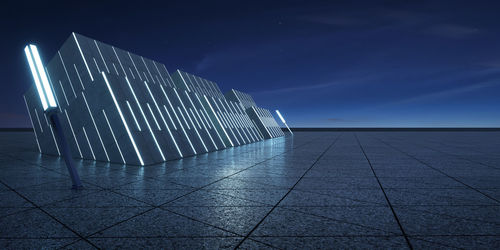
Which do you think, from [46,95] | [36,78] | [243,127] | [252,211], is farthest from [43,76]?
[243,127]

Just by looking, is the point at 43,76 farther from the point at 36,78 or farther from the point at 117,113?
the point at 117,113

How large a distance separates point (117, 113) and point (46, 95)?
561cm

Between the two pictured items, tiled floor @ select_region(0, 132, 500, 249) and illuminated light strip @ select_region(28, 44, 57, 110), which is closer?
tiled floor @ select_region(0, 132, 500, 249)

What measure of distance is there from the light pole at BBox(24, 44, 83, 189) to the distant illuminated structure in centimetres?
12

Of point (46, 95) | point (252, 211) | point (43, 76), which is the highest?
point (43, 76)

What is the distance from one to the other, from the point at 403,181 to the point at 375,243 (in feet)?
16.7

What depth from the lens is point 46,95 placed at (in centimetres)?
696

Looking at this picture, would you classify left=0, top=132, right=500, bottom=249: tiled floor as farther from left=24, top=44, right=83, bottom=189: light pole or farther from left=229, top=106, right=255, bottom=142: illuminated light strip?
left=229, top=106, right=255, bottom=142: illuminated light strip

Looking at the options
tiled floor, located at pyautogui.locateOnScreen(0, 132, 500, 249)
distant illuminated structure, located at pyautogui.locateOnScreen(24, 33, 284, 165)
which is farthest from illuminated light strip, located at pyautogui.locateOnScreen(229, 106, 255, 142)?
tiled floor, located at pyautogui.locateOnScreen(0, 132, 500, 249)

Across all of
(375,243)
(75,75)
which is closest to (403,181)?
(375,243)

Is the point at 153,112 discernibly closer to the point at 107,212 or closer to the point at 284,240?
the point at 107,212

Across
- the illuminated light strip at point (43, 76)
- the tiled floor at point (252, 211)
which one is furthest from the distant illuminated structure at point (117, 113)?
the tiled floor at point (252, 211)

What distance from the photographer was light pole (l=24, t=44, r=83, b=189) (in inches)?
274

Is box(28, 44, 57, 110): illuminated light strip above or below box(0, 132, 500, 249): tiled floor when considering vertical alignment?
above
